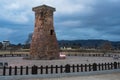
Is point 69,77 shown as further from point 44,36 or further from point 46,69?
point 44,36

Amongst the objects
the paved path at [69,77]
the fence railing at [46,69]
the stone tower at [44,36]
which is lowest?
the paved path at [69,77]

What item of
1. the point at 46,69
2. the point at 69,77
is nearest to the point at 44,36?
the point at 46,69

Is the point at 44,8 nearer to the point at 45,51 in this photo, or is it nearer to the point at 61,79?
the point at 45,51

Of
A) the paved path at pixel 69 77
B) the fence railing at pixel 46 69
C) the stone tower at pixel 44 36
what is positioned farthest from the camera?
the stone tower at pixel 44 36

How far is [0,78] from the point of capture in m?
13.2

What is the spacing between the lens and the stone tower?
32250 millimetres

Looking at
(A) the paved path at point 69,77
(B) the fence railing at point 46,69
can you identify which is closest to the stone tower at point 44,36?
(B) the fence railing at point 46,69

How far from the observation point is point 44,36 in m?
32.3

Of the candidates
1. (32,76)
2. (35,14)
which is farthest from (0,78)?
(35,14)

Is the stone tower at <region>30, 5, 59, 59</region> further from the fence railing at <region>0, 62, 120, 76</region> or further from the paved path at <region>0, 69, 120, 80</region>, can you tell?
the paved path at <region>0, 69, 120, 80</region>

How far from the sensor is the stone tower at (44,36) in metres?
32.2

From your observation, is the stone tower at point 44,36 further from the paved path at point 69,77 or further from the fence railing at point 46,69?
the paved path at point 69,77

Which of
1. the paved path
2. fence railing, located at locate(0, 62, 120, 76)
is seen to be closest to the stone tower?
fence railing, located at locate(0, 62, 120, 76)

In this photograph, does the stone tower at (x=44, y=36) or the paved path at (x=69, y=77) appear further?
the stone tower at (x=44, y=36)
